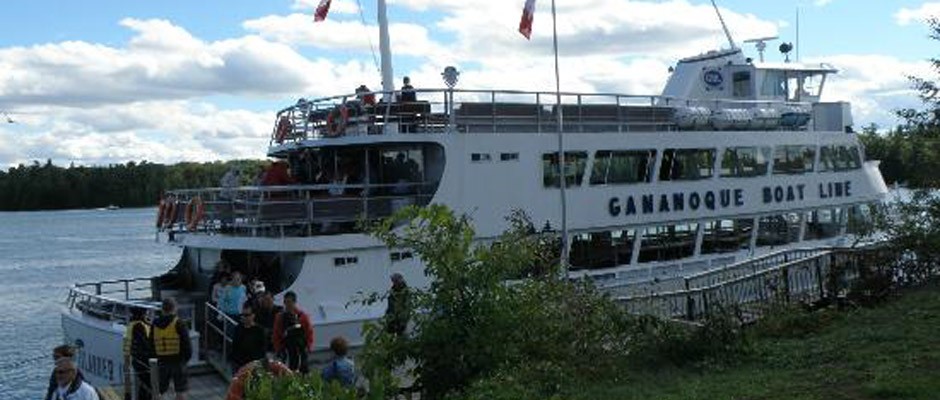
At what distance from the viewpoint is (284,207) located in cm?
1756

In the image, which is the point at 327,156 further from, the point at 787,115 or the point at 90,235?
the point at 90,235

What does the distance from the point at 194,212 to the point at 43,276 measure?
41222 mm

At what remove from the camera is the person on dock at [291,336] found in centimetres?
1315

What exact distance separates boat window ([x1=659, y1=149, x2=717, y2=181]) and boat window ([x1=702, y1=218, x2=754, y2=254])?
1.21 metres

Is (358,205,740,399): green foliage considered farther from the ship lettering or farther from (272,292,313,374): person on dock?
the ship lettering

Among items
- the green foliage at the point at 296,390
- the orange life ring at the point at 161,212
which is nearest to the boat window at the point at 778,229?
the orange life ring at the point at 161,212

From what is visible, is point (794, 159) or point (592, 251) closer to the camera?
point (592, 251)

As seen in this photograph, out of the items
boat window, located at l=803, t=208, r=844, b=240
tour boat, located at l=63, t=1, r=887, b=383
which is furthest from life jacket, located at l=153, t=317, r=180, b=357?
boat window, located at l=803, t=208, r=844, b=240

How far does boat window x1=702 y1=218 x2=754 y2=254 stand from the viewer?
2381cm

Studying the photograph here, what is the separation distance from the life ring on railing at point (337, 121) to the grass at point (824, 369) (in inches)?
354

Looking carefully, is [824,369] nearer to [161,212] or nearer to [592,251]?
[592,251]

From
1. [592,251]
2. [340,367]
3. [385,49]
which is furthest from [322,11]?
[340,367]

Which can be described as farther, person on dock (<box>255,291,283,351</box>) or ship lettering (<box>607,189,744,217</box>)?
ship lettering (<box>607,189,744,217</box>)

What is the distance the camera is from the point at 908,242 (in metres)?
14.8
